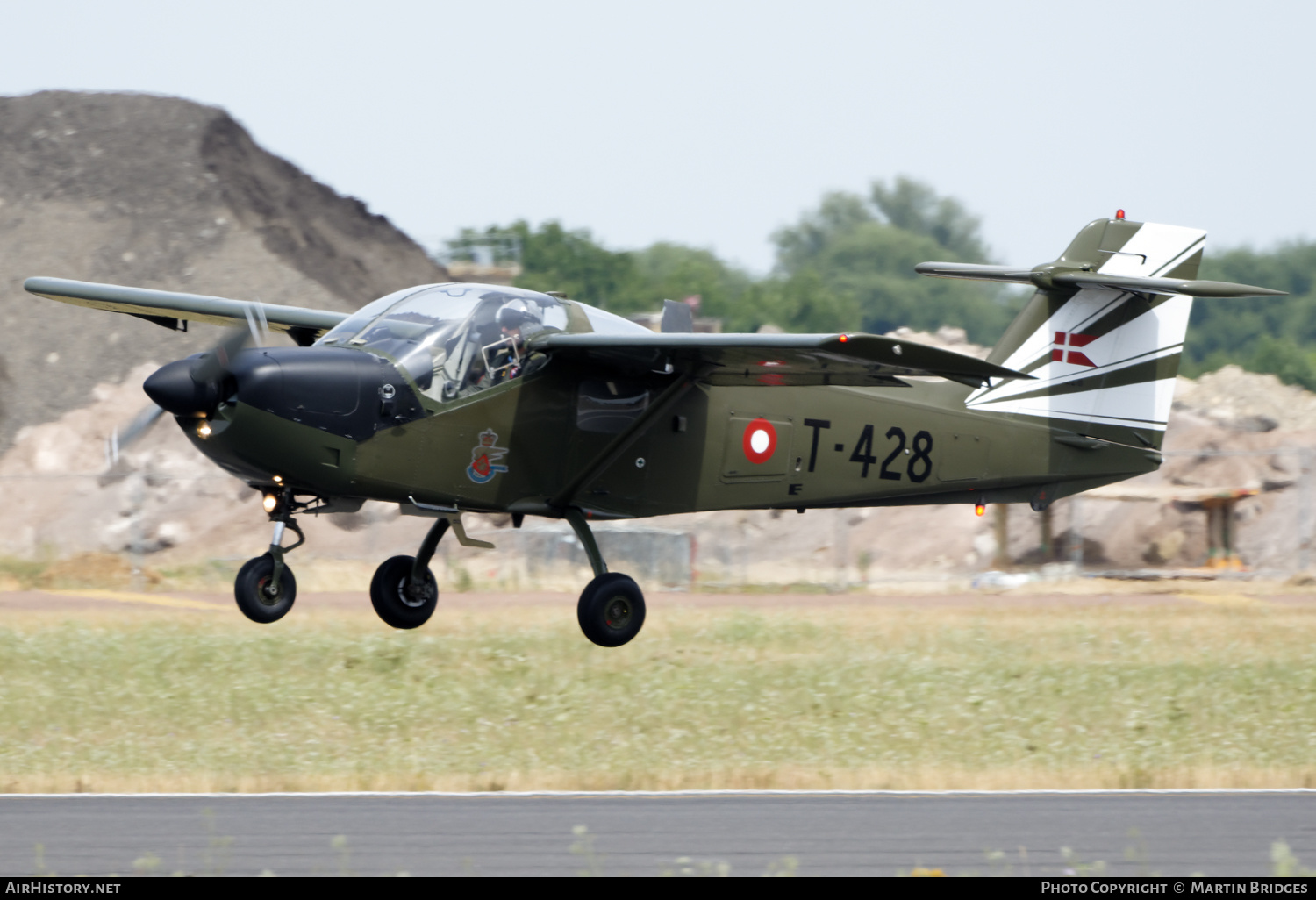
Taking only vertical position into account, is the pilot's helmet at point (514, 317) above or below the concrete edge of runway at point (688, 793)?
above

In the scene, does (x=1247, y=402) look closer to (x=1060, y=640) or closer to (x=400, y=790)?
(x=1060, y=640)

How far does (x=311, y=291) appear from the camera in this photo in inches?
2031

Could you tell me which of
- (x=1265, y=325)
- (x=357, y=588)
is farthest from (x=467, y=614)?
(x=1265, y=325)

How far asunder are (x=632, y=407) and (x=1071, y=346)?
230 inches

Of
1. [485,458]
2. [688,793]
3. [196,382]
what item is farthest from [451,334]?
[688,793]

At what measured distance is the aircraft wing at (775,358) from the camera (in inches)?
501

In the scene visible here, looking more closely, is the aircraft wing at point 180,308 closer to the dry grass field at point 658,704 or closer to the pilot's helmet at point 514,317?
the pilot's helmet at point 514,317

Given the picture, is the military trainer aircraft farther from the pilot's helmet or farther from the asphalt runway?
the asphalt runway

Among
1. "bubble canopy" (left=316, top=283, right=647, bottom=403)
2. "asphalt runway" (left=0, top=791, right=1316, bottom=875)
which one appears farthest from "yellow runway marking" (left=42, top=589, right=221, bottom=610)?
"bubble canopy" (left=316, top=283, right=647, bottom=403)

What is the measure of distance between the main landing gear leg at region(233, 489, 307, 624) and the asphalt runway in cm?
342

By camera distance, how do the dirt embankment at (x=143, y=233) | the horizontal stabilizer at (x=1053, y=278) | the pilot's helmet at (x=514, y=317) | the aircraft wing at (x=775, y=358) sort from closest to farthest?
the aircraft wing at (x=775, y=358), the pilot's helmet at (x=514, y=317), the horizontal stabilizer at (x=1053, y=278), the dirt embankment at (x=143, y=233)

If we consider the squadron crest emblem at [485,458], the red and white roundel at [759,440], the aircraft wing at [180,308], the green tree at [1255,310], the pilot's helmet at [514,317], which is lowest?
the squadron crest emblem at [485,458]

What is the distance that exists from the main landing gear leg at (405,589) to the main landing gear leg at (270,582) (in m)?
1.38

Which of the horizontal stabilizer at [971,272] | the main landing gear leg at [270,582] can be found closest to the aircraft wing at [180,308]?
the main landing gear leg at [270,582]
